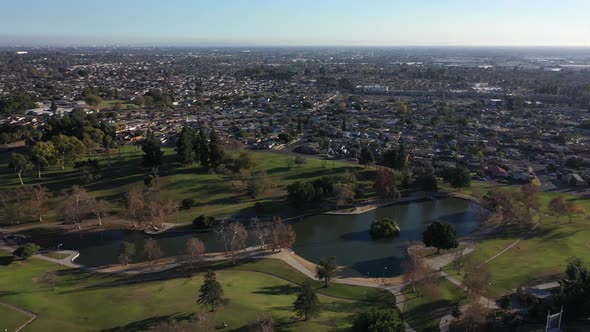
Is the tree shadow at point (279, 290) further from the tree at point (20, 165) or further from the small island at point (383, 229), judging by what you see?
the tree at point (20, 165)

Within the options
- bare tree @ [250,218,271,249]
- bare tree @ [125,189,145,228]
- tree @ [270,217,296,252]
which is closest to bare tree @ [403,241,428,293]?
tree @ [270,217,296,252]

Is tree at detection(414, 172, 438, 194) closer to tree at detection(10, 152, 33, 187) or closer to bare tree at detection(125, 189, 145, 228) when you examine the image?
bare tree at detection(125, 189, 145, 228)

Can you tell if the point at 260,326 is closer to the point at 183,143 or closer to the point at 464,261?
the point at 464,261

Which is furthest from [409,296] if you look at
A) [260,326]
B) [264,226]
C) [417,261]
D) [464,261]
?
[264,226]

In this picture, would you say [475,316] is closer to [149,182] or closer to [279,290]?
[279,290]

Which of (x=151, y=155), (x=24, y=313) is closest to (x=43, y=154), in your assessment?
(x=151, y=155)
